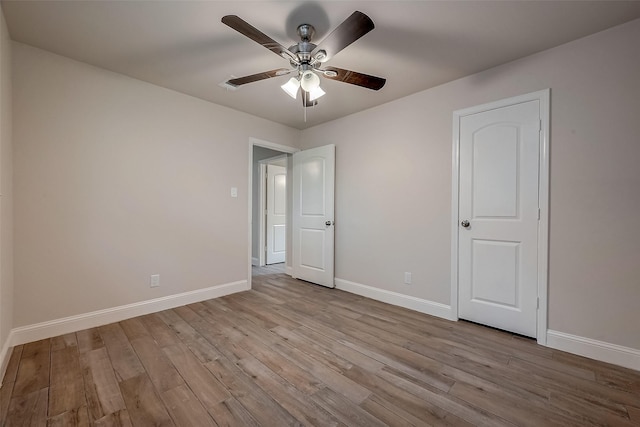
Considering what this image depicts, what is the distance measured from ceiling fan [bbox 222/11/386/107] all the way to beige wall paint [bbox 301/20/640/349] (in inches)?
36.6

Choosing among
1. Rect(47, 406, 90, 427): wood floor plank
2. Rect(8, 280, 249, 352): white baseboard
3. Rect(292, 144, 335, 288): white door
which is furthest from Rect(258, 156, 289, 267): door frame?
Rect(47, 406, 90, 427): wood floor plank

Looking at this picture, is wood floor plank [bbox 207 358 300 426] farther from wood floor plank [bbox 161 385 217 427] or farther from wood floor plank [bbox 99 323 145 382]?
wood floor plank [bbox 99 323 145 382]

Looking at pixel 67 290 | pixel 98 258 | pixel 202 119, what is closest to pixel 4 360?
pixel 67 290

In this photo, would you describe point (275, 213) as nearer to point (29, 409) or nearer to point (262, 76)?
point (262, 76)

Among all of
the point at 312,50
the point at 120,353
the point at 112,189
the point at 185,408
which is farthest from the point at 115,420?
the point at 312,50

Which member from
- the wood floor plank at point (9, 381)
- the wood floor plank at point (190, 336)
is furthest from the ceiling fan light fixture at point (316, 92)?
the wood floor plank at point (9, 381)

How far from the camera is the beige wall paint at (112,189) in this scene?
218 centimetres

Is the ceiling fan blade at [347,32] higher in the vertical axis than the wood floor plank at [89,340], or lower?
higher

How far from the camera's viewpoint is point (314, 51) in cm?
189

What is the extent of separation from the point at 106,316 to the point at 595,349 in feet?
13.3

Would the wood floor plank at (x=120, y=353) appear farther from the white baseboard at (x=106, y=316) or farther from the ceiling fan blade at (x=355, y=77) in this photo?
the ceiling fan blade at (x=355, y=77)

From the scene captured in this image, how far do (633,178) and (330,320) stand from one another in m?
2.56

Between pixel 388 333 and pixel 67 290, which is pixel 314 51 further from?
pixel 67 290

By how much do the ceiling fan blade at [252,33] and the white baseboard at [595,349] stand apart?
9.56 ft
